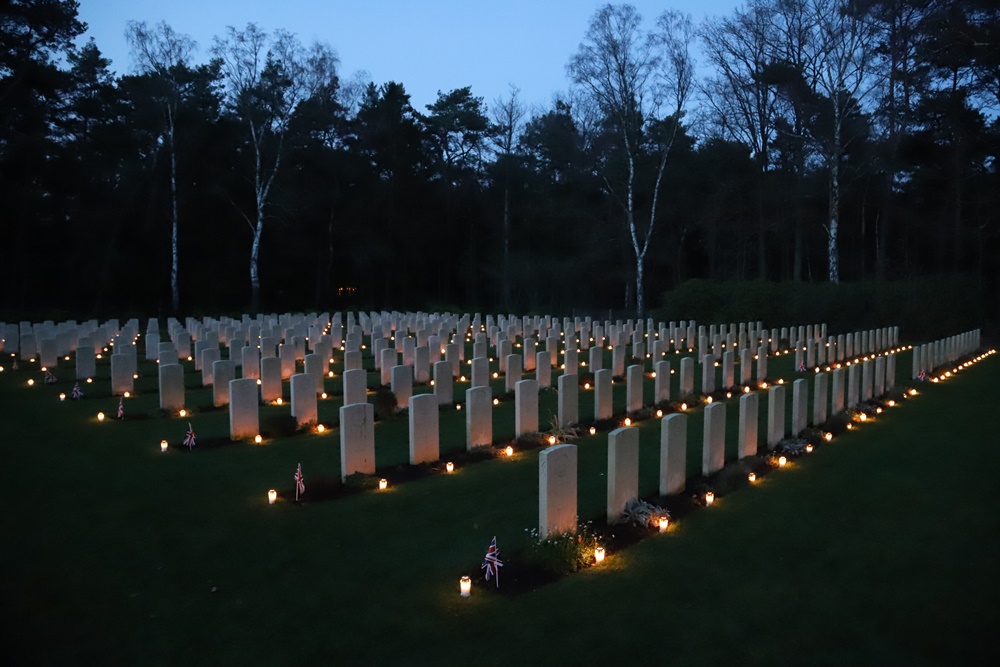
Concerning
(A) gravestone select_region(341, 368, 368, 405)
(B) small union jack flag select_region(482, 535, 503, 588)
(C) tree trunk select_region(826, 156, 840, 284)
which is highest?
(C) tree trunk select_region(826, 156, 840, 284)

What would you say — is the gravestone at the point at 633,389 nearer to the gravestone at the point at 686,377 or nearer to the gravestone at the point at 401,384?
the gravestone at the point at 686,377

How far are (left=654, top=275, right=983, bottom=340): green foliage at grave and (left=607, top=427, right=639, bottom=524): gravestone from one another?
19.6m

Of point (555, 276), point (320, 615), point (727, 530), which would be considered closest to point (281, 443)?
point (320, 615)

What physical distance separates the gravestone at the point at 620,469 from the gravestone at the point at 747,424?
7.28 ft

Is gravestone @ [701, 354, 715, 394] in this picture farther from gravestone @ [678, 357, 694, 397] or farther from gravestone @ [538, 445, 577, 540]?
gravestone @ [538, 445, 577, 540]

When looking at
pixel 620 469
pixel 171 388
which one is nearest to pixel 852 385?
pixel 620 469

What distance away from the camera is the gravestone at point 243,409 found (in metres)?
8.19

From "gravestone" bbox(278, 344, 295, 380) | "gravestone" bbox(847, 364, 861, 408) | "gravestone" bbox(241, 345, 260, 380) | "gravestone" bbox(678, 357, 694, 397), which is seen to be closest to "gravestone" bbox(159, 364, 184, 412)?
"gravestone" bbox(241, 345, 260, 380)

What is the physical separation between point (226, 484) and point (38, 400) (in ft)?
20.4

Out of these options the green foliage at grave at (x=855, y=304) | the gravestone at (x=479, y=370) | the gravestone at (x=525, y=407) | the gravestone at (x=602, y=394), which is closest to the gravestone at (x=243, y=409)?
the gravestone at (x=525, y=407)

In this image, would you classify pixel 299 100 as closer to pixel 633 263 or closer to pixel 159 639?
pixel 633 263

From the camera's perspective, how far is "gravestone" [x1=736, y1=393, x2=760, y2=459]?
7422mm

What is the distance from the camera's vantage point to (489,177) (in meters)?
41.6

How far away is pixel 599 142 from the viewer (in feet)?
106
